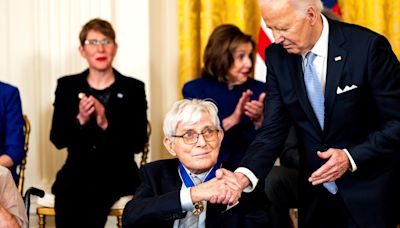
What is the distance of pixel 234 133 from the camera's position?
5.31m

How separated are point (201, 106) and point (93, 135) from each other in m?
1.79

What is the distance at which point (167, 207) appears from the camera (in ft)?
10.9

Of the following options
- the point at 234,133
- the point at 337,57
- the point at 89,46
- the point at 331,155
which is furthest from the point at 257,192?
the point at 89,46

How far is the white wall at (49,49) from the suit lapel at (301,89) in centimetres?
233

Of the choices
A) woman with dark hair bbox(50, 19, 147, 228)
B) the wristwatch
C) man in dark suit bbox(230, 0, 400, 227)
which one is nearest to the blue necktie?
man in dark suit bbox(230, 0, 400, 227)

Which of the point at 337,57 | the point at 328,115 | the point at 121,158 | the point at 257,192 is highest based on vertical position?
the point at 337,57

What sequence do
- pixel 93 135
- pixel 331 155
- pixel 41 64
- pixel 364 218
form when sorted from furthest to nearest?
1. pixel 41 64
2. pixel 93 135
3. pixel 364 218
4. pixel 331 155

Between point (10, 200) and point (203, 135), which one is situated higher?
point (203, 135)

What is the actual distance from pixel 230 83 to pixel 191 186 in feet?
6.75

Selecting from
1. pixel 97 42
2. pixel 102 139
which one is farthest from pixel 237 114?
pixel 97 42

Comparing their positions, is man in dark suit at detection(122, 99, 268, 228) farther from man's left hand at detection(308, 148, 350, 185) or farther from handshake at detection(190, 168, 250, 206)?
man's left hand at detection(308, 148, 350, 185)

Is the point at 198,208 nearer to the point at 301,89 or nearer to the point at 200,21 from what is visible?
the point at 301,89

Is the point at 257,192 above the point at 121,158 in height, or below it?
above

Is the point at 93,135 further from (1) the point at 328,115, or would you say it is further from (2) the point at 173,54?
(1) the point at 328,115
